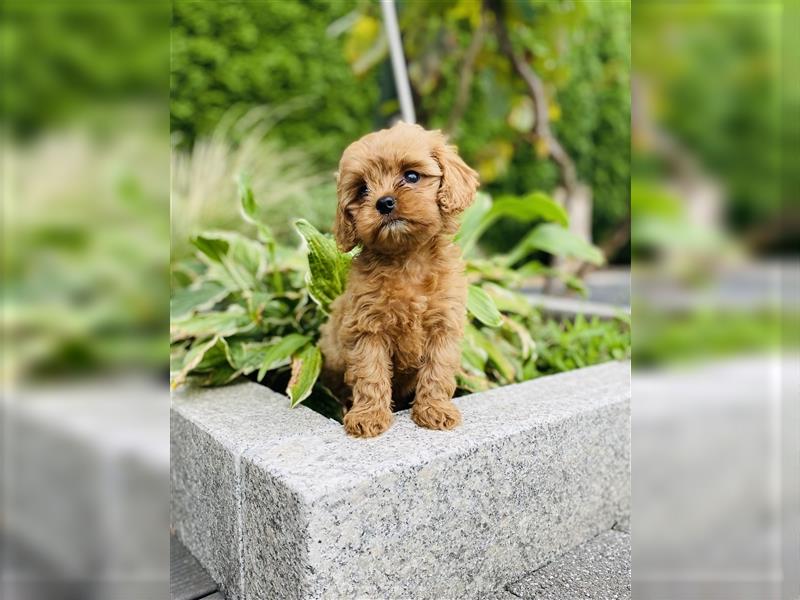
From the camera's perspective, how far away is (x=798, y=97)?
0.76m

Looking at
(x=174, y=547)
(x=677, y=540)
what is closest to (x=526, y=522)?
(x=677, y=540)

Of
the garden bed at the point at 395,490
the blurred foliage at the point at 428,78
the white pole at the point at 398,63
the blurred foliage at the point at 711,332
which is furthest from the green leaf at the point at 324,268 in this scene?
the blurred foliage at the point at 428,78

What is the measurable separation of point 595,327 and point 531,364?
1.68ft

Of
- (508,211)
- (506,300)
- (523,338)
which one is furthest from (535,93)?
(523,338)

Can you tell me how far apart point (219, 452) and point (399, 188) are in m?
0.91

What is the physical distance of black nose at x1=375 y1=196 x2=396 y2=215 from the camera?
1.55 meters

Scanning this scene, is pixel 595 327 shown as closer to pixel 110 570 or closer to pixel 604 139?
pixel 110 570

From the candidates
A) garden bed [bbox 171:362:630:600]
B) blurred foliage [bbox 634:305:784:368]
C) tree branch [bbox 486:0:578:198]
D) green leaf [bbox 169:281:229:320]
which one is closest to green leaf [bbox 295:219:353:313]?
garden bed [bbox 171:362:630:600]

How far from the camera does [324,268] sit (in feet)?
7.09

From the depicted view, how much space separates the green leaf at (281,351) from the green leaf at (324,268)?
0.18 metres

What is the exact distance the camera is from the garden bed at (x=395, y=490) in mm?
1462

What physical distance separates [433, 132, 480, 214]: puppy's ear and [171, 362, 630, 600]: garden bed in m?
0.65

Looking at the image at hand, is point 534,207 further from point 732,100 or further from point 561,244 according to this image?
point 732,100

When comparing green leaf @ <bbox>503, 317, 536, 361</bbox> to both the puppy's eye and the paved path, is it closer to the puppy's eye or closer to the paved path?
the paved path
